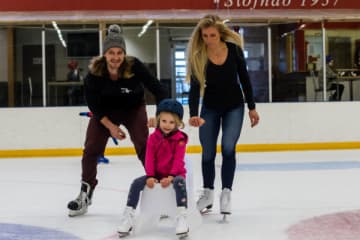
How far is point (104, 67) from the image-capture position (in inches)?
113

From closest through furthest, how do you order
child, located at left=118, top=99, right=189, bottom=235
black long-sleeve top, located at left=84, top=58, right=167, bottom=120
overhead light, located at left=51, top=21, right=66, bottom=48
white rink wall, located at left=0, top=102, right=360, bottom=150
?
1. child, located at left=118, top=99, right=189, bottom=235
2. black long-sleeve top, located at left=84, top=58, right=167, bottom=120
3. white rink wall, located at left=0, top=102, right=360, bottom=150
4. overhead light, located at left=51, top=21, right=66, bottom=48

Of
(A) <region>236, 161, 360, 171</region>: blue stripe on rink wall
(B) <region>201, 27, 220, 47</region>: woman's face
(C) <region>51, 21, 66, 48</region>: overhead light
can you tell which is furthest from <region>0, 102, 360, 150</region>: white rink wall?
(B) <region>201, 27, 220, 47</region>: woman's face

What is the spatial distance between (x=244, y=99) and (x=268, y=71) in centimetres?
566

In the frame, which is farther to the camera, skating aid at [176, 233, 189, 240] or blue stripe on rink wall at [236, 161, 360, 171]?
blue stripe on rink wall at [236, 161, 360, 171]

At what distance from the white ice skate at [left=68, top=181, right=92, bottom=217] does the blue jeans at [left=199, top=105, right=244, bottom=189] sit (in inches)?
24.2

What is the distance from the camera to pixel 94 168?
9.89 ft

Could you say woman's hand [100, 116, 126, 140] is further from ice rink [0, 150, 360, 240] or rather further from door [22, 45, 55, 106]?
door [22, 45, 55, 106]

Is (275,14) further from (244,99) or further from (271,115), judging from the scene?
(244,99)

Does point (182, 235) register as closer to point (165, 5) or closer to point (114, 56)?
point (114, 56)

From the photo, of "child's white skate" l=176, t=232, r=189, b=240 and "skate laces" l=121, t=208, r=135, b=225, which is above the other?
"skate laces" l=121, t=208, r=135, b=225

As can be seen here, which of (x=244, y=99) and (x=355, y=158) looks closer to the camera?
(x=244, y=99)

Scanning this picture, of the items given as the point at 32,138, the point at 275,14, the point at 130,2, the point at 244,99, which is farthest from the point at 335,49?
the point at 244,99

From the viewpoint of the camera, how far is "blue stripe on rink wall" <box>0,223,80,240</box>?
2.42 metres

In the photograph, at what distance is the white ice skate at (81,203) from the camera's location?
290cm
